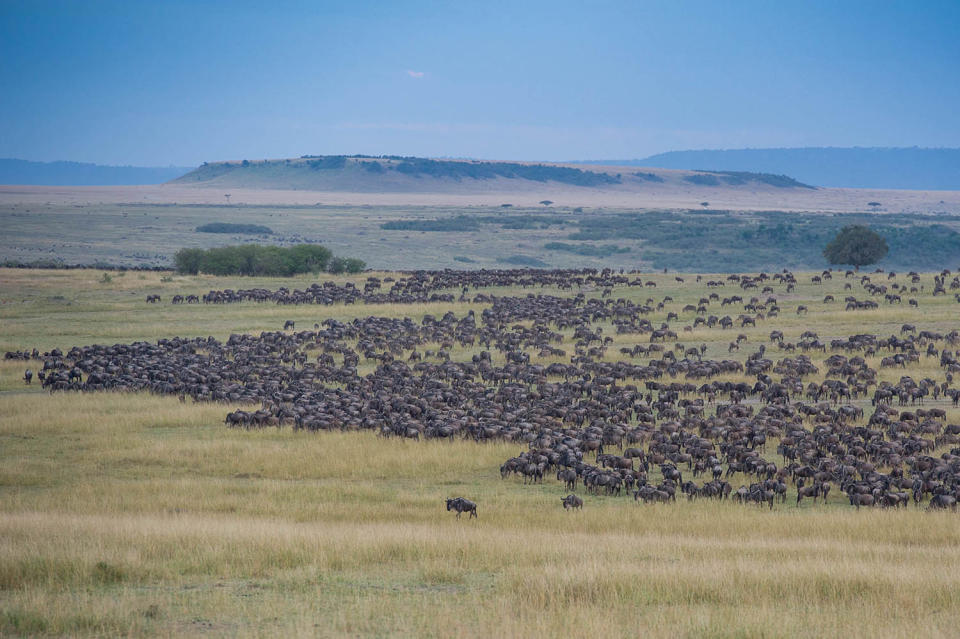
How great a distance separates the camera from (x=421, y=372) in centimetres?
3819

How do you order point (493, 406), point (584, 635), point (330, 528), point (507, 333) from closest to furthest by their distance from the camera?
point (584, 635) < point (330, 528) < point (493, 406) < point (507, 333)

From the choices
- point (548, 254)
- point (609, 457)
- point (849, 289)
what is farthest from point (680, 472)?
point (548, 254)

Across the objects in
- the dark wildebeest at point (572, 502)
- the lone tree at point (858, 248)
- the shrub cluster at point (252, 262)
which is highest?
the lone tree at point (858, 248)

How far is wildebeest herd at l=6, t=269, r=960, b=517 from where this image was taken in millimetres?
22609

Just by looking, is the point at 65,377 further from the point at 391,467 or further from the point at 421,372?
the point at 391,467

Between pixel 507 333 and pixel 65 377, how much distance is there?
64.5 feet

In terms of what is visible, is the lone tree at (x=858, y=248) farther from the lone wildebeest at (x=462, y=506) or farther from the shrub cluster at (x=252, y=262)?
the lone wildebeest at (x=462, y=506)

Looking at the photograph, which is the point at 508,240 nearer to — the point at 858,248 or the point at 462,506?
the point at 858,248

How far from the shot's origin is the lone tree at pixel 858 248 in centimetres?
8475

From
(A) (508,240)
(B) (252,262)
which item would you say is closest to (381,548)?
(B) (252,262)

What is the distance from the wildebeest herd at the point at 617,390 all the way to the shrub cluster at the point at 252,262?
97.6 feet

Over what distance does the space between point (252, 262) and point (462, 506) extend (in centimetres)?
6664

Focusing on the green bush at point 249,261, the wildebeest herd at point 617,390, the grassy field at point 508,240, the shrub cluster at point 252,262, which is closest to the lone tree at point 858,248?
the grassy field at point 508,240

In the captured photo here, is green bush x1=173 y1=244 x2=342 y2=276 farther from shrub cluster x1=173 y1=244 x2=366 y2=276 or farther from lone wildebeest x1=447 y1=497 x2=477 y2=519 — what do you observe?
lone wildebeest x1=447 y1=497 x2=477 y2=519
